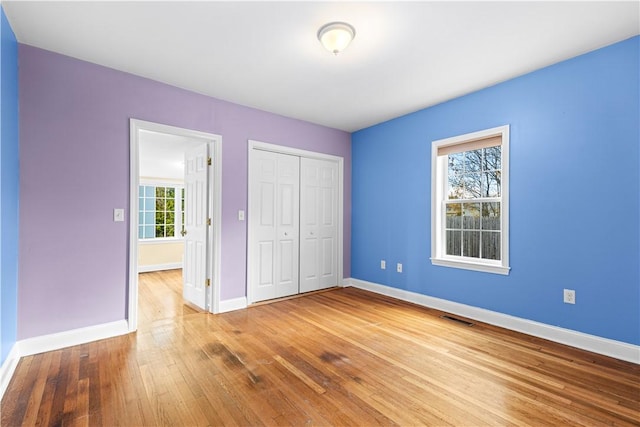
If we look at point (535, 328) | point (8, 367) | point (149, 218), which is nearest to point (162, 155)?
point (149, 218)

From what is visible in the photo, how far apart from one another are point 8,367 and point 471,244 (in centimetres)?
444

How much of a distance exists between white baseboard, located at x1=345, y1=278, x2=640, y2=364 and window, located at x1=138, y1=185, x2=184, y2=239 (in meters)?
5.58

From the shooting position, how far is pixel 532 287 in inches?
118

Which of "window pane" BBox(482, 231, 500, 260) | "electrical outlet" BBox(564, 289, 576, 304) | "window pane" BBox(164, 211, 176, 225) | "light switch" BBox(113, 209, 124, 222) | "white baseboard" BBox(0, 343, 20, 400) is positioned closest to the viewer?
"white baseboard" BBox(0, 343, 20, 400)

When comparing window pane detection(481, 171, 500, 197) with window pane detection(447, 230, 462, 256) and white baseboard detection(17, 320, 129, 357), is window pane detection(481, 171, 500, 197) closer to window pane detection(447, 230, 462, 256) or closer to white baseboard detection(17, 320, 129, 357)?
window pane detection(447, 230, 462, 256)

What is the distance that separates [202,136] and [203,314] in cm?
214

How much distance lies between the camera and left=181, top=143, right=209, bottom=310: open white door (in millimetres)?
3805

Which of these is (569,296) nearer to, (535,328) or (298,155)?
(535,328)

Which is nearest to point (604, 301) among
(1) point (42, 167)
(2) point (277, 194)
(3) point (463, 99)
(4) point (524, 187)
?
(4) point (524, 187)

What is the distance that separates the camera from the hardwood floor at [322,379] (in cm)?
179

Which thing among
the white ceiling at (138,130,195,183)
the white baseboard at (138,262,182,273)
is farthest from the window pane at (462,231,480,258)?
the white baseboard at (138,262,182,273)

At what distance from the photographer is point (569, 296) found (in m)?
2.77

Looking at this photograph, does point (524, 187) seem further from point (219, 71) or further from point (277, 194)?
point (219, 71)

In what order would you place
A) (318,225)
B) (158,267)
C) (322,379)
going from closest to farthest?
(322,379), (318,225), (158,267)
